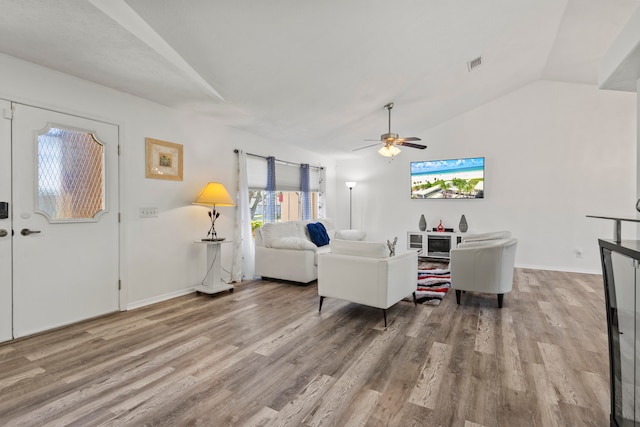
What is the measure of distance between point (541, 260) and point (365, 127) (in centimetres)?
404

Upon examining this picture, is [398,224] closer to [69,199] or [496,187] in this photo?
[496,187]

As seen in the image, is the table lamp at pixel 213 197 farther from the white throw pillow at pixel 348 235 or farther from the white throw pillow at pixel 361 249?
the white throw pillow at pixel 348 235

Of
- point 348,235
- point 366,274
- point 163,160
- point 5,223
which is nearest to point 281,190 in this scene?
point 348,235

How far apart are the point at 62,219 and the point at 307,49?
9.54 feet

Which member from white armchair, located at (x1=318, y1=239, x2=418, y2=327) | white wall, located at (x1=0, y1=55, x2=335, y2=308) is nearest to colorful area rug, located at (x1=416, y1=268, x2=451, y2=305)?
white armchair, located at (x1=318, y1=239, x2=418, y2=327)

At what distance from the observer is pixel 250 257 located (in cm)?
514

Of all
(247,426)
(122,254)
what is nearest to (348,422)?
(247,426)

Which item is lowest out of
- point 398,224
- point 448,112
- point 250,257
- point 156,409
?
point 156,409

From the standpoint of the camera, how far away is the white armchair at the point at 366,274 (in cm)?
308

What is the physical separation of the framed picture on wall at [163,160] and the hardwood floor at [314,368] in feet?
5.30

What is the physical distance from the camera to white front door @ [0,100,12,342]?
2.67m

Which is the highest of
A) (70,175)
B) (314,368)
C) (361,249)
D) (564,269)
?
(70,175)

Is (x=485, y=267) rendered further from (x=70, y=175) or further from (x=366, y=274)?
(x=70, y=175)

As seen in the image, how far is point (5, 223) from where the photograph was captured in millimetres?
2697
